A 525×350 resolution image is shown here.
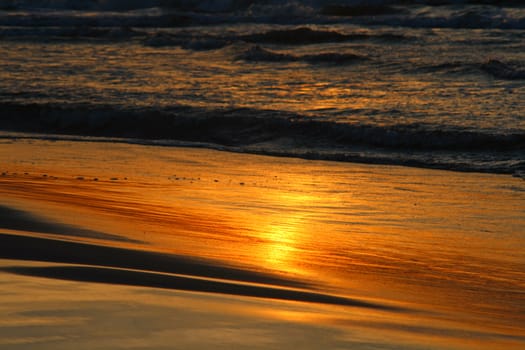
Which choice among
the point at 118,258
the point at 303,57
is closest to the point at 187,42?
the point at 303,57

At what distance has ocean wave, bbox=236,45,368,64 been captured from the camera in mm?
18000

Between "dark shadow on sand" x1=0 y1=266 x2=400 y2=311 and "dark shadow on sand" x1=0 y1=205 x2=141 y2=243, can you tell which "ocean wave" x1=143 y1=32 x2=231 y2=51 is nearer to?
"dark shadow on sand" x1=0 y1=205 x2=141 y2=243

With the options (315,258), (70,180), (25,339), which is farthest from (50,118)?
(25,339)

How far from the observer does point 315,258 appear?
4977 millimetres

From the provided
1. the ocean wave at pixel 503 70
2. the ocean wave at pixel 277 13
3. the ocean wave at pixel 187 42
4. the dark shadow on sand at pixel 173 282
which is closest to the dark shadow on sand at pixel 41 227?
the dark shadow on sand at pixel 173 282

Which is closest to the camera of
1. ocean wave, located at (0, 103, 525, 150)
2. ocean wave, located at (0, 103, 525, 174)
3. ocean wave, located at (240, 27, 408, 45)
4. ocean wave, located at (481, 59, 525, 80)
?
ocean wave, located at (0, 103, 525, 174)

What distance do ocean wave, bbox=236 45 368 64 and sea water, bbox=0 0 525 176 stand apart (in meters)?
0.05

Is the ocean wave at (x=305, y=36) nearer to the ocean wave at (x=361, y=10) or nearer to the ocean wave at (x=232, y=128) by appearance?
the ocean wave at (x=361, y=10)

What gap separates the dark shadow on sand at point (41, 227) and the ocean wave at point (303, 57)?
12.6 meters

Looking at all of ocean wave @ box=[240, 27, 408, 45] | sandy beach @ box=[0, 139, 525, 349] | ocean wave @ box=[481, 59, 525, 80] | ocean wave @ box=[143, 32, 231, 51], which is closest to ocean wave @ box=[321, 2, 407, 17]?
ocean wave @ box=[240, 27, 408, 45]

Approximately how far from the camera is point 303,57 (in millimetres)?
18938

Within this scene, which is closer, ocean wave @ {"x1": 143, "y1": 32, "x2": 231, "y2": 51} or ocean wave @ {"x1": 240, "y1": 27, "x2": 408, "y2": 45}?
ocean wave @ {"x1": 143, "y1": 32, "x2": 231, "y2": 51}

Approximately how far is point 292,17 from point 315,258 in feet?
90.8

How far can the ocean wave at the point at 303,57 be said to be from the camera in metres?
18.0
